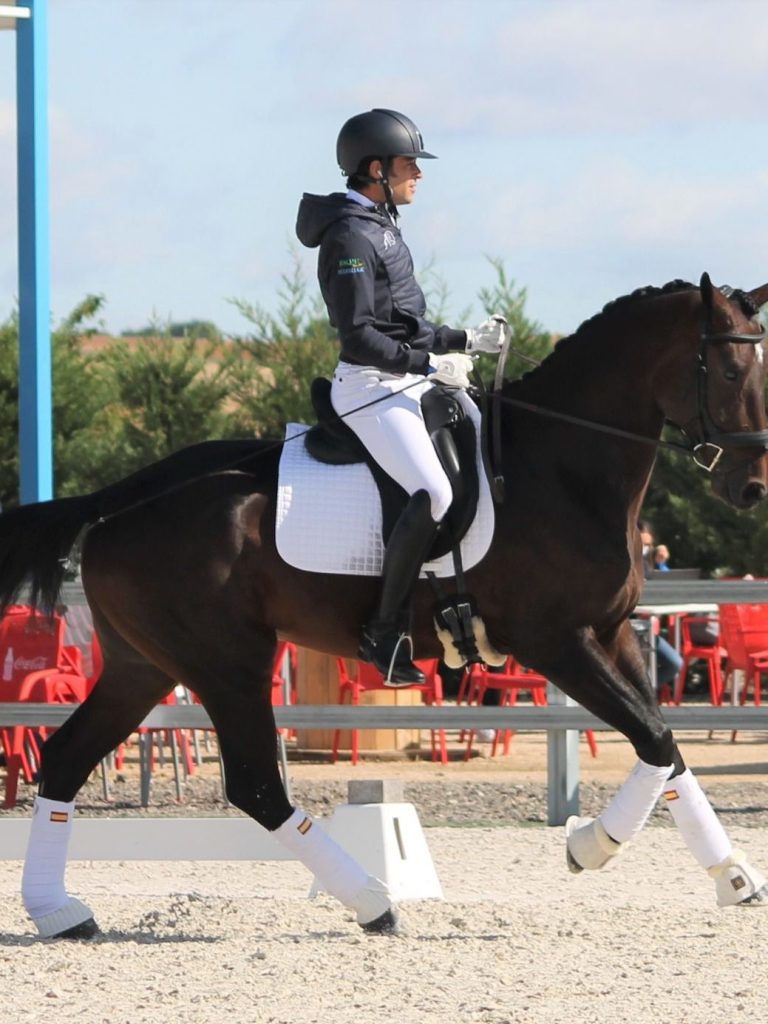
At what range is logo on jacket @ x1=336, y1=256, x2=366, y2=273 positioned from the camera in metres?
6.07

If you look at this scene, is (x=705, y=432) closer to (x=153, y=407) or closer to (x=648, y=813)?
(x=648, y=813)

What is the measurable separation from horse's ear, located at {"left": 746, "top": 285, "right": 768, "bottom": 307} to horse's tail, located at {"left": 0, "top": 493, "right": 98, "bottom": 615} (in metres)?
2.49

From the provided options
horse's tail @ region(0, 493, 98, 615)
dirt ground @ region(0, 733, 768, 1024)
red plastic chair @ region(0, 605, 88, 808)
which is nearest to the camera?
dirt ground @ region(0, 733, 768, 1024)

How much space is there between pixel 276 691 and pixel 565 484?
18.7 ft

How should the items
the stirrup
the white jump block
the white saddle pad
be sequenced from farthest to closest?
Result: the white jump block < the white saddle pad < the stirrup

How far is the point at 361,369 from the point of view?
20.7 feet

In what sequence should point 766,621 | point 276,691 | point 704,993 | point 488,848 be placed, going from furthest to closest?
point 766,621 < point 276,691 < point 488,848 < point 704,993

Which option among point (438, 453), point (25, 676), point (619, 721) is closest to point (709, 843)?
point (619, 721)

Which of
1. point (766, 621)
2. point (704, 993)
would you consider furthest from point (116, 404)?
point (704, 993)

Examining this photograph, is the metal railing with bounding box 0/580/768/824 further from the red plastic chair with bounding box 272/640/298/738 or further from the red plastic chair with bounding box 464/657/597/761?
the red plastic chair with bounding box 272/640/298/738

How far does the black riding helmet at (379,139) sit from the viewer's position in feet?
20.6

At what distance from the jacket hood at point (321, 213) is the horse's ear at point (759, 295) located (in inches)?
51.8

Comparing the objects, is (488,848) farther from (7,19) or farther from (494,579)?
(7,19)

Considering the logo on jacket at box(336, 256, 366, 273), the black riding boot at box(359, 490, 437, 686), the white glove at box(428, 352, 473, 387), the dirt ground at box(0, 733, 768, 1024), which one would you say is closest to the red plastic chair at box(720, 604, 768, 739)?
the dirt ground at box(0, 733, 768, 1024)
